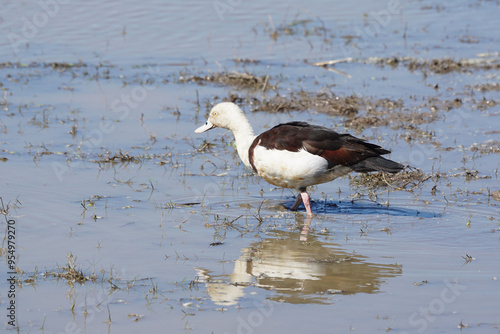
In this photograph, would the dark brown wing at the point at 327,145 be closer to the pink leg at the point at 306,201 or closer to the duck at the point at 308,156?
the duck at the point at 308,156

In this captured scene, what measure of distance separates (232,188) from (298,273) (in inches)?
103

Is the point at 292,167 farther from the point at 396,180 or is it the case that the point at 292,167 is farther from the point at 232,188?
the point at 396,180

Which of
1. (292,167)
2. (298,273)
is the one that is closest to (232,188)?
(292,167)

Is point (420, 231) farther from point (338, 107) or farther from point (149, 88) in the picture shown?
point (149, 88)

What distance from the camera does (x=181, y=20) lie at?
733 inches

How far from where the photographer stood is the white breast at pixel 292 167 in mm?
7812

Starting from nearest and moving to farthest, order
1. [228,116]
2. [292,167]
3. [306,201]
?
[292,167] → [306,201] → [228,116]

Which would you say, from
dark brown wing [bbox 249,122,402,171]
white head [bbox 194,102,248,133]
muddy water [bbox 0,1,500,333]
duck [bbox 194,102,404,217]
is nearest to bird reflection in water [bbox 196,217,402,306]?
muddy water [bbox 0,1,500,333]

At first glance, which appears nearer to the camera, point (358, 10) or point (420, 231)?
point (420, 231)

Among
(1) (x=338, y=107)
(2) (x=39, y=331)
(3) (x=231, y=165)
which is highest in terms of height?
(1) (x=338, y=107)

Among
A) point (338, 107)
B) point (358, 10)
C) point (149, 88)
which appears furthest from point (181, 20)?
point (338, 107)

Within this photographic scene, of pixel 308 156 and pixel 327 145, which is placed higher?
pixel 327 145

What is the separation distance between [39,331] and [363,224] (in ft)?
11.6

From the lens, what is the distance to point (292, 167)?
7816 millimetres
